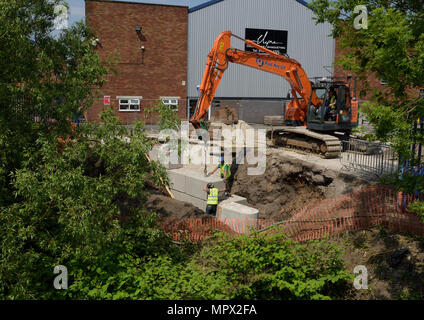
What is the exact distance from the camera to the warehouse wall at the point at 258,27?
33.3 m

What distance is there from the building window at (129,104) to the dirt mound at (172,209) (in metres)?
19.6

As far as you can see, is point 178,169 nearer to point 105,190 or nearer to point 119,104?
point 105,190

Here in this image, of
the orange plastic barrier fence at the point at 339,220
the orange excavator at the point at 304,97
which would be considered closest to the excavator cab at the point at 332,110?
the orange excavator at the point at 304,97

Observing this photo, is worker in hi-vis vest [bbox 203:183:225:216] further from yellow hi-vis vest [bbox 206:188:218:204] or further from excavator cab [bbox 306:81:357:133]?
excavator cab [bbox 306:81:357:133]

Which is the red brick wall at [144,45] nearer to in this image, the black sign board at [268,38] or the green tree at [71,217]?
the black sign board at [268,38]

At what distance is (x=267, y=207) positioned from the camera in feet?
54.7

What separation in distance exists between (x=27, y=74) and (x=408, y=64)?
314 inches

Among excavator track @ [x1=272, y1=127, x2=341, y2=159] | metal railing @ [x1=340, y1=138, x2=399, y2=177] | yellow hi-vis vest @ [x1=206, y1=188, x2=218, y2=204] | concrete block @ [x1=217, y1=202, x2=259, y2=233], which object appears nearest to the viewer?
concrete block @ [x1=217, y1=202, x2=259, y2=233]

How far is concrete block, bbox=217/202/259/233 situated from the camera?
1281 cm

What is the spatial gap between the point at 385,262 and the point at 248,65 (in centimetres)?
1134

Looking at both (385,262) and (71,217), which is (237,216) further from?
(71,217)

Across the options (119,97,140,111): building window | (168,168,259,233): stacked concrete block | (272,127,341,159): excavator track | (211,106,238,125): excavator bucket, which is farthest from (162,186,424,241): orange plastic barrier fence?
(119,97,140,111): building window

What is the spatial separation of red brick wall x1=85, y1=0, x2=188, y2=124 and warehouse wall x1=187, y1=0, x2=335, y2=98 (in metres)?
1.17

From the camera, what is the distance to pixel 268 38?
35062 millimetres
